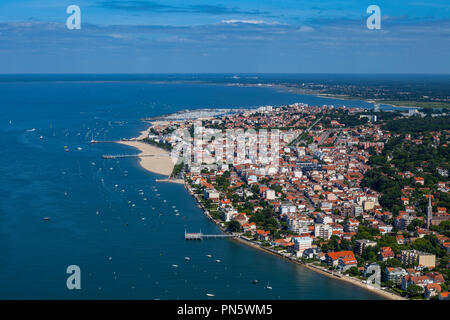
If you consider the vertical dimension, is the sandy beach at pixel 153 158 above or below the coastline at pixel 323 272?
above

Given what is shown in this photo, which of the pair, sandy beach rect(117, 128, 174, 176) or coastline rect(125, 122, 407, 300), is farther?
sandy beach rect(117, 128, 174, 176)

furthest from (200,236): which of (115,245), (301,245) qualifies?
(301,245)

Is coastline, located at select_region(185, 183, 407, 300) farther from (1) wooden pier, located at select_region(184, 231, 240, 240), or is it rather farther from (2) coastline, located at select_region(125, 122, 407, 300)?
(1) wooden pier, located at select_region(184, 231, 240, 240)

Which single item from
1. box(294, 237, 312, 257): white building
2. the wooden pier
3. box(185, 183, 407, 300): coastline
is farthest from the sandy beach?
box(294, 237, 312, 257): white building

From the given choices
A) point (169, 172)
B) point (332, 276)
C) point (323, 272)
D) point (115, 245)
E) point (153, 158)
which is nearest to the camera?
point (332, 276)

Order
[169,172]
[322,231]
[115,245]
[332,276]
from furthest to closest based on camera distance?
1. [169,172]
2. [322,231]
3. [115,245]
4. [332,276]

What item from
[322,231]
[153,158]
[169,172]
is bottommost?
[322,231]

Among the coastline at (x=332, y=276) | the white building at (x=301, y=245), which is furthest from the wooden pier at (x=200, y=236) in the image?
the white building at (x=301, y=245)

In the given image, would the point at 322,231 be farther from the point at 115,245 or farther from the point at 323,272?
the point at 115,245

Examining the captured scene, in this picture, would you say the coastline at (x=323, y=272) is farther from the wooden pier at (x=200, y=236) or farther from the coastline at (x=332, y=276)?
the wooden pier at (x=200, y=236)
